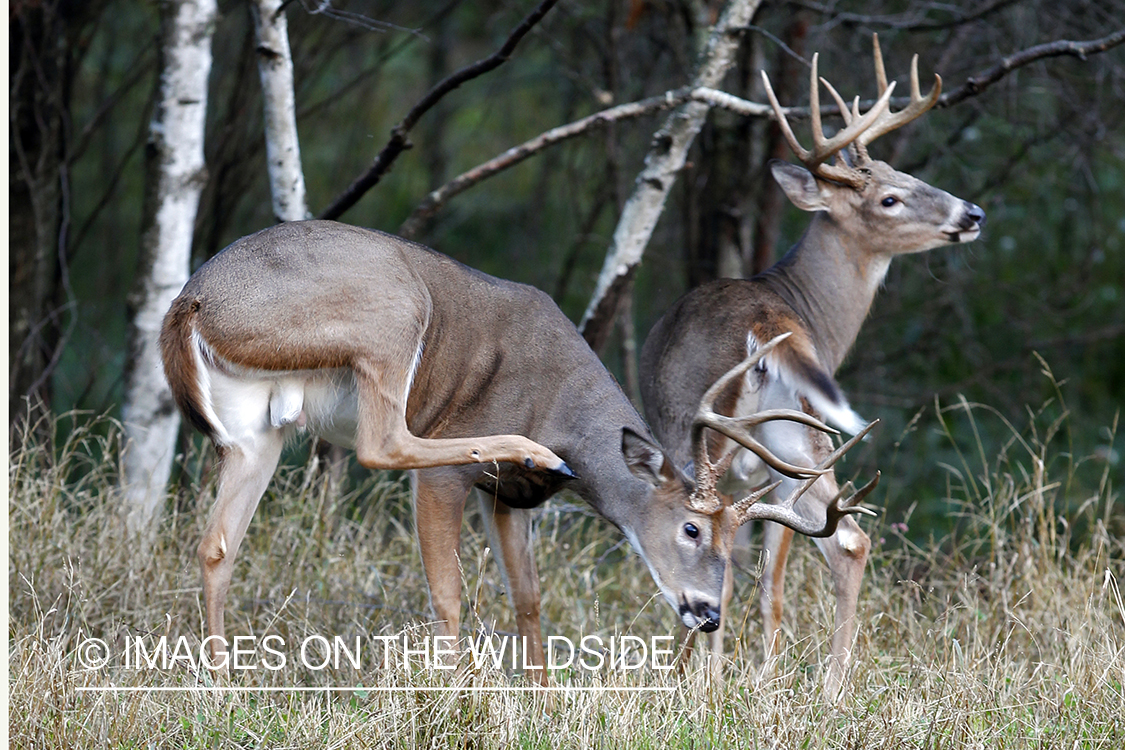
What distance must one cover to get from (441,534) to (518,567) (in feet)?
1.57

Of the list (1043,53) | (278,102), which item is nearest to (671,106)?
(1043,53)

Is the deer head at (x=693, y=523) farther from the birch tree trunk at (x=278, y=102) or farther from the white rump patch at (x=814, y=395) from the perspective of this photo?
the birch tree trunk at (x=278, y=102)

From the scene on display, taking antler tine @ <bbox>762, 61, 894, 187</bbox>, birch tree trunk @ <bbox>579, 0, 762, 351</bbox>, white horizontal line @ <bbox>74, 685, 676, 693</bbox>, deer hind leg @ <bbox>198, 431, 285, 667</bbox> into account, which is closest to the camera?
white horizontal line @ <bbox>74, 685, 676, 693</bbox>

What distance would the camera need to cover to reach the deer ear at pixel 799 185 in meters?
5.14

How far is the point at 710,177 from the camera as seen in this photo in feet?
23.1

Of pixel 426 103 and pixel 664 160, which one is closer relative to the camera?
pixel 426 103

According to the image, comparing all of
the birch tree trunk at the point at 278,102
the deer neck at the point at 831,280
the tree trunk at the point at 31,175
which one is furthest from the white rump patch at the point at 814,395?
the tree trunk at the point at 31,175

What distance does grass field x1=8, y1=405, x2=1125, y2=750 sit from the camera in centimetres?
354

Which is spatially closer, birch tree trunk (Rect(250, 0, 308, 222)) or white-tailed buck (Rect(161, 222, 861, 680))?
white-tailed buck (Rect(161, 222, 861, 680))

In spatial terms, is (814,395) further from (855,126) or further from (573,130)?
(573,130)

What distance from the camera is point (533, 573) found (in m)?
4.78

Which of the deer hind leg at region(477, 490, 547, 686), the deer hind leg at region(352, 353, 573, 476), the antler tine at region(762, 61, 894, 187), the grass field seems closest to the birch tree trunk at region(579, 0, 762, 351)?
the antler tine at region(762, 61, 894, 187)

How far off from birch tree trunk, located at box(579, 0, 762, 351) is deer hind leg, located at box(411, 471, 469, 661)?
160 centimetres

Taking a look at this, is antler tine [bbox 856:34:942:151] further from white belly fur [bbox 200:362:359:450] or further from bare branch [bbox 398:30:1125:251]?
white belly fur [bbox 200:362:359:450]
